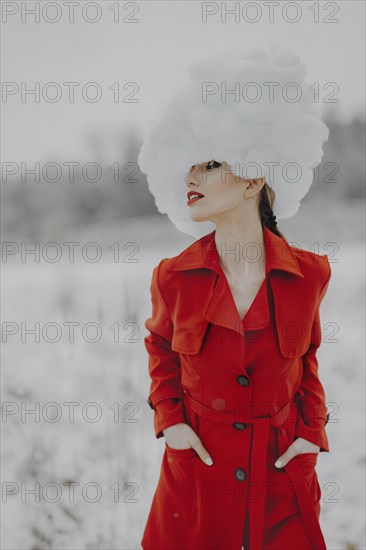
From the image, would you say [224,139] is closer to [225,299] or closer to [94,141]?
[225,299]

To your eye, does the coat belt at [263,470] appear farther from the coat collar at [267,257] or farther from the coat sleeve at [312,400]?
the coat collar at [267,257]

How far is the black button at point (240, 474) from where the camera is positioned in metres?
1.20

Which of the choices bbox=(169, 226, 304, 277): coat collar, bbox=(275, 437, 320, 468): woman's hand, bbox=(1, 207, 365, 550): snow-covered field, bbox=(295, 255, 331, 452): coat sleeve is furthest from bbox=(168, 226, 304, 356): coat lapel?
bbox=(1, 207, 365, 550): snow-covered field

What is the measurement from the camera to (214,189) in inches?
45.2

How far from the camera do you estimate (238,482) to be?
3.97ft

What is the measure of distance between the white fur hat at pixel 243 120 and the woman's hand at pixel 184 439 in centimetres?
59

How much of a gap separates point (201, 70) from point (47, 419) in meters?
1.80

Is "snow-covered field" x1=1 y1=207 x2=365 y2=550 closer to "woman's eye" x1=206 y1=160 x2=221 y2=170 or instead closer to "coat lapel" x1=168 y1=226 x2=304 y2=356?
"coat lapel" x1=168 y1=226 x2=304 y2=356

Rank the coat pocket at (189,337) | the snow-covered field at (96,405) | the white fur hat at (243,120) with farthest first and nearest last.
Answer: the snow-covered field at (96,405) < the coat pocket at (189,337) < the white fur hat at (243,120)

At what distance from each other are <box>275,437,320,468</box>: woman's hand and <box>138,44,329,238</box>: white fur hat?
1.99 ft

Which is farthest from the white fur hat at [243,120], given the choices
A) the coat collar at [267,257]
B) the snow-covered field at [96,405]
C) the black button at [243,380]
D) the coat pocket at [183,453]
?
the snow-covered field at [96,405]

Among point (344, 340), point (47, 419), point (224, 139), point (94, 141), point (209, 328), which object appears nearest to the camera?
point (224, 139)

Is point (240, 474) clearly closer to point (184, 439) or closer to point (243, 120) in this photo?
point (184, 439)

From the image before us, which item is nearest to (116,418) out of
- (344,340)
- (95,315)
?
(95,315)
